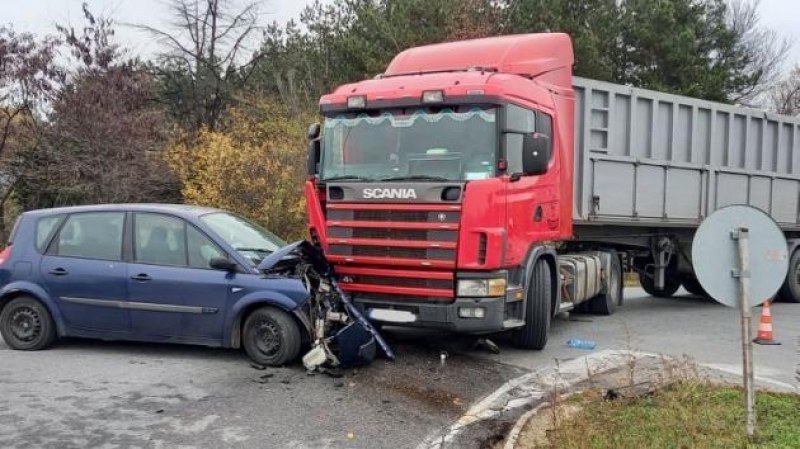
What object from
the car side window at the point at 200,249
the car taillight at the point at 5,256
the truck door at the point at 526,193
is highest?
the truck door at the point at 526,193

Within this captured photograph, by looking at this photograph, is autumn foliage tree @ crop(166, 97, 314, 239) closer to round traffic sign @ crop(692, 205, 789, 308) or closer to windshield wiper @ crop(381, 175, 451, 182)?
windshield wiper @ crop(381, 175, 451, 182)

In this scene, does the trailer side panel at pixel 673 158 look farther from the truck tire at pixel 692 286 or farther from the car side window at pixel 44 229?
the car side window at pixel 44 229

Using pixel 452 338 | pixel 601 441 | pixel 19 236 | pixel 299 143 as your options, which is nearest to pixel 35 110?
pixel 299 143

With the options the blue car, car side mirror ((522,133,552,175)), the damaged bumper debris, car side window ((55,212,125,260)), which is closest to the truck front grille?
the damaged bumper debris

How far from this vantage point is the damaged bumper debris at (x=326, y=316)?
22.2 feet

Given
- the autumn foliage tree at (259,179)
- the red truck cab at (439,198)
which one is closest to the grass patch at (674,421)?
the red truck cab at (439,198)

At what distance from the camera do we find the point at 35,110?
62.6ft

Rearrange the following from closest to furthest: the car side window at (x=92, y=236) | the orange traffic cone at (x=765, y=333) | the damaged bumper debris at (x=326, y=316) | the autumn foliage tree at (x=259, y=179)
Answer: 1. the damaged bumper debris at (x=326, y=316)
2. the car side window at (x=92, y=236)
3. the orange traffic cone at (x=765, y=333)
4. the autumn foliage tree at (x=259, y=179)

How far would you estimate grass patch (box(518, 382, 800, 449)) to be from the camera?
466 cm

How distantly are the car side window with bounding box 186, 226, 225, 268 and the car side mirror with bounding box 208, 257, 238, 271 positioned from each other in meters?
0.08

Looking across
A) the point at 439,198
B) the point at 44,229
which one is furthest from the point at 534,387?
the point at 44,229

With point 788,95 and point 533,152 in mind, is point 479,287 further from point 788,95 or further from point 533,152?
point 788,95

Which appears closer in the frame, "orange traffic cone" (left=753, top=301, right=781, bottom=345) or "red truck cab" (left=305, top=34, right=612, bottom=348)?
"red truck cab" (left=305, top=34, right=612, bottom=348)

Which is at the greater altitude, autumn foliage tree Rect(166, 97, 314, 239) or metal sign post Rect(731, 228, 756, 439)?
autumn foliage tree Rect(166, 97, 314, 239)
